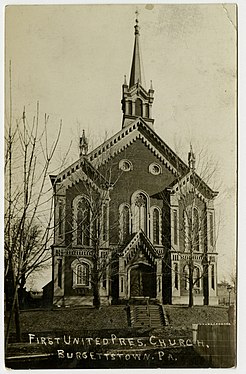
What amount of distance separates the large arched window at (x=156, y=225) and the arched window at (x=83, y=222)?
0.20 m

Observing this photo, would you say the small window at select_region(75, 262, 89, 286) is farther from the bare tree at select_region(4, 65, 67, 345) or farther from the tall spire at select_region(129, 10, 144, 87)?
the tall spire at select_region(129, 10, 144, 87)

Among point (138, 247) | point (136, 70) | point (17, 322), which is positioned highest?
point (136, 70)

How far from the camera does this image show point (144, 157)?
2016 mm

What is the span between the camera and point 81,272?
1.95m

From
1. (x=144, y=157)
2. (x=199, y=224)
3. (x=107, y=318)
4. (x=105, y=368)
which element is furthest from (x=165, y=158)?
(x=105, y=368)

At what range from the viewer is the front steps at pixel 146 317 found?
6.41ft

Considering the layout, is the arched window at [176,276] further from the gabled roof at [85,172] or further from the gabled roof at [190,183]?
the gabled roof at [85,172]

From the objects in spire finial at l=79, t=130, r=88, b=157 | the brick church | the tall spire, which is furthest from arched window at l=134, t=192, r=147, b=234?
the tall spire

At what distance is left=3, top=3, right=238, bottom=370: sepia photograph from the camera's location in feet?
6.36

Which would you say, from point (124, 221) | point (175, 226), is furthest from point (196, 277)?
point (124, 221)

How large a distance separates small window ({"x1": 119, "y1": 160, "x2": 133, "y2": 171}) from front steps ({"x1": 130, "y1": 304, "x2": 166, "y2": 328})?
0.42m

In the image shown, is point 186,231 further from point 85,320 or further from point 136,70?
point 136,70

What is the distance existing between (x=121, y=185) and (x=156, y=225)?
0.53ft

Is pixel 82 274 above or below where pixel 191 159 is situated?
below
